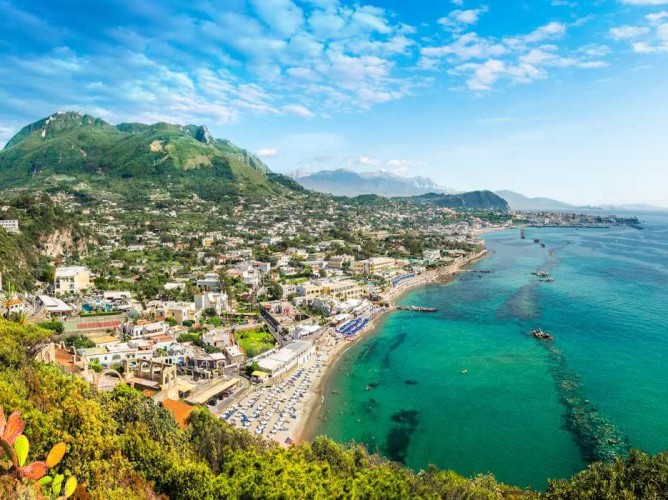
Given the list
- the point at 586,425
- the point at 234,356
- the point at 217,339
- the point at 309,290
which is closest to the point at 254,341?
the point at 217,339

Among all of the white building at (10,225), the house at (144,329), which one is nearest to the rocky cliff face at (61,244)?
the white building at (10,225)

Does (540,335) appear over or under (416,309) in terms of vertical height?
over

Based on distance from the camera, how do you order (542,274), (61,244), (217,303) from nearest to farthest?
(217,303)
(61,244)
(542,274)

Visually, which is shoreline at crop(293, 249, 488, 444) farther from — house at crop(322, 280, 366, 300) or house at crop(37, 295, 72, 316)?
house at crop(37, 295, 72, 316)

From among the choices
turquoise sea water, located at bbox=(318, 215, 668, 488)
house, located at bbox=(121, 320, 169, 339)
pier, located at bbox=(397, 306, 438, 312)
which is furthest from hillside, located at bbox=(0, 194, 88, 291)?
pier, located at bbox=(397, 306, 438, 312)

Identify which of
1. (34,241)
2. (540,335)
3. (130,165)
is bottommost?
(540,335)

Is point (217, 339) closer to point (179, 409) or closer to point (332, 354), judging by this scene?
point (332, 354)

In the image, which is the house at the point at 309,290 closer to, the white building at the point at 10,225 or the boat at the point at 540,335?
the boat at the point at 540,335
